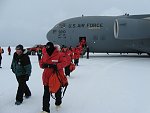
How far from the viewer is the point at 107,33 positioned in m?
25.3

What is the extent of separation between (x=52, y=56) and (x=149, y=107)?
2678mm

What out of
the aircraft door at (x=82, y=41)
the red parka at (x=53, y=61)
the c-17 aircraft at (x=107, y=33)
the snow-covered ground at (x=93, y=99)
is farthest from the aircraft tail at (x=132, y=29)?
the red parka at (x=53, y=61)

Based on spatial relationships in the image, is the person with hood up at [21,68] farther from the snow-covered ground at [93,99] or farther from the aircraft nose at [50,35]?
the aircraft nose at [50,35]

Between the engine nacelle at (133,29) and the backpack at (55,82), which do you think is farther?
the engine nacelle at (133,29)

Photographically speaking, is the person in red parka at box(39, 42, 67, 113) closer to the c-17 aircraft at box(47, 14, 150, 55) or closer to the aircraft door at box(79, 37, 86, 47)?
the c-17 aircraft at box(47, 14, 150, 55)

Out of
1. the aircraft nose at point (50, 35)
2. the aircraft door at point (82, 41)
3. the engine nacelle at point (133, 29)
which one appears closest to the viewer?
the engine nacelle at point (133, 29)

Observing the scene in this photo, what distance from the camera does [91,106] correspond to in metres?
6.77

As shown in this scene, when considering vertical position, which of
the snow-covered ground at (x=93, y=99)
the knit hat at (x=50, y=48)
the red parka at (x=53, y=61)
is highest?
the knit hat at (x=50, y=48)

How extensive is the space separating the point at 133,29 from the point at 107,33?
9.53 feet

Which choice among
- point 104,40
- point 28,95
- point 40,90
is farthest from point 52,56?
point 104,40

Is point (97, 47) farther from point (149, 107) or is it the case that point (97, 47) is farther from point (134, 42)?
point (149, 107)

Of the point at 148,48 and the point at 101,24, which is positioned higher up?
the point at 101,24

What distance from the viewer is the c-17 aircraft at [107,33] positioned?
23219mm

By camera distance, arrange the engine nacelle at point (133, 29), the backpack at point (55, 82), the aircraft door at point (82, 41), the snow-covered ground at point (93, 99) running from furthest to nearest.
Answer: the aircraft door at point (82, 41) → the engine nacelle at point (133, 29) → the snow-covered ground at point (93, 99) → the backpack at point (55, 82)
